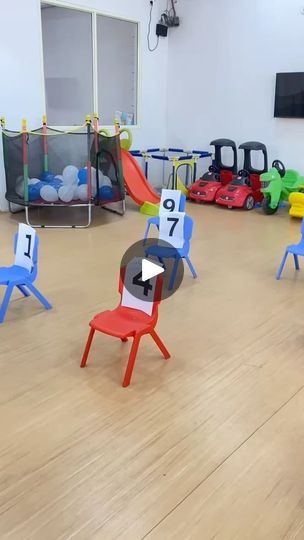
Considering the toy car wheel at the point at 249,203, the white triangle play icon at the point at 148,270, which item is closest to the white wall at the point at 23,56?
the toy car wheel at the point at 249,203

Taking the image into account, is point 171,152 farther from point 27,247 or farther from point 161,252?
point 27,247

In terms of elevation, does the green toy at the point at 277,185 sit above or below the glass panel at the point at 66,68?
below

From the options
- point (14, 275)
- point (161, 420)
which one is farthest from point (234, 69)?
point (161, 420)

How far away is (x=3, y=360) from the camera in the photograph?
2959 mm

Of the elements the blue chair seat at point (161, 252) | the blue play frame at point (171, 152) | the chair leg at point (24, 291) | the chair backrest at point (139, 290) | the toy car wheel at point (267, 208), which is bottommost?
the chair leg at point (24, 291)

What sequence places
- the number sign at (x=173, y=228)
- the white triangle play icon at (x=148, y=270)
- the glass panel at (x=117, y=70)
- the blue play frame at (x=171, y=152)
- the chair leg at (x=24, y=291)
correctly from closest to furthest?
the white triangle play icon at (x=148, y=270), the chair leg at (x=24, y=291), the number sign at (x=173, y=228), the blue play frame at (x=171, y=152), the glass panel at (x=117, y=70)

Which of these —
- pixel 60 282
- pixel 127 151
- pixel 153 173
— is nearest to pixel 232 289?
pixel 60 282

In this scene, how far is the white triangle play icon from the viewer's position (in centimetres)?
283

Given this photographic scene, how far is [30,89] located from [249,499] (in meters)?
6.21

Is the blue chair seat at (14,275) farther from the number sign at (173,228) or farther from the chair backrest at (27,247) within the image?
the number sign at (173,228)

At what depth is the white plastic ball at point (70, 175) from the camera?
617 cm

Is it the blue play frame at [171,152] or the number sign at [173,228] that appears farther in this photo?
the blue play frame at [171,152]

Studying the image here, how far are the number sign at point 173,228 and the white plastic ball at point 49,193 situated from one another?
232 centimetres

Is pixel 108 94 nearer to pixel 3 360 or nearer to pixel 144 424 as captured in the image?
pixel 3 360
